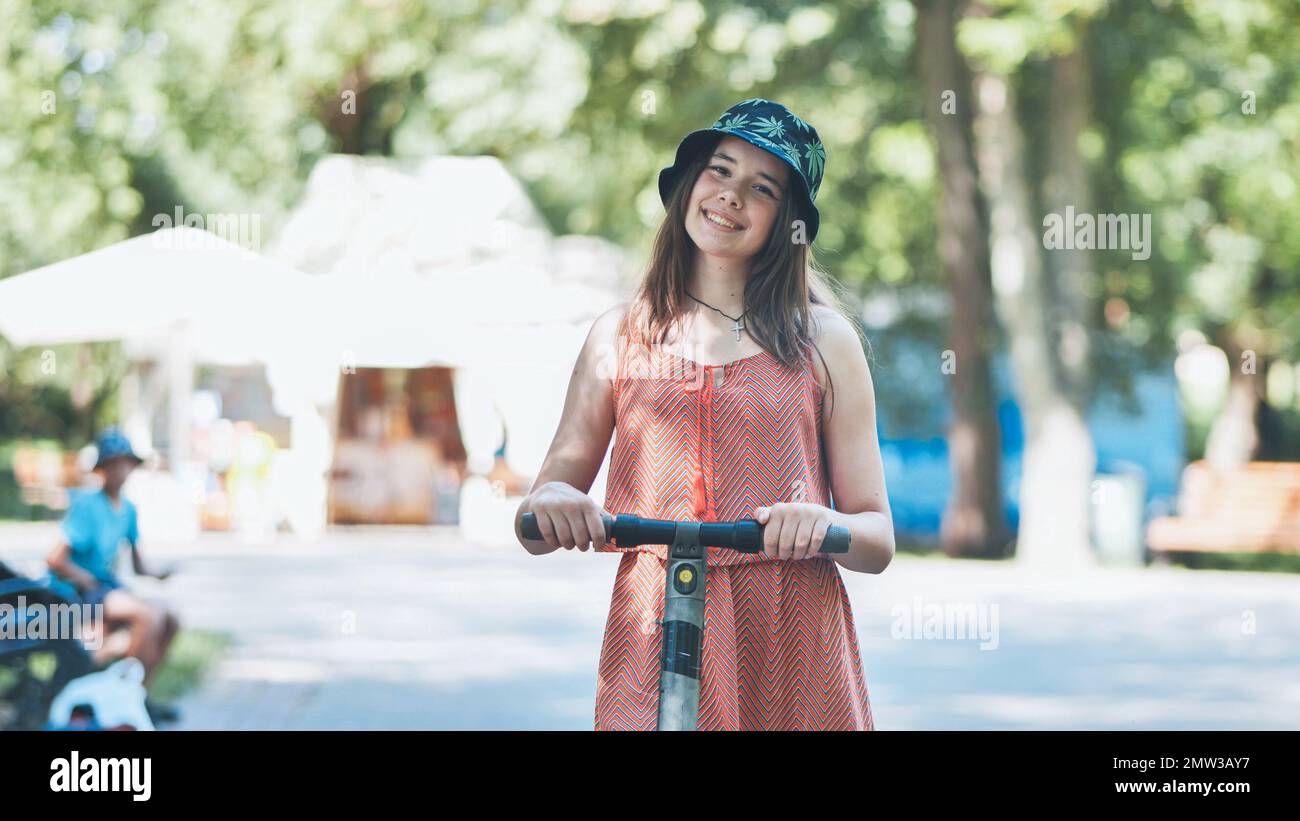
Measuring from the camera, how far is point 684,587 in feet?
7.52

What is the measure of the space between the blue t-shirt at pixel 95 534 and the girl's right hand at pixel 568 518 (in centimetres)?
532

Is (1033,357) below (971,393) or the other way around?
the other way around

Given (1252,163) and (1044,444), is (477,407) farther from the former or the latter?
(1252,163)

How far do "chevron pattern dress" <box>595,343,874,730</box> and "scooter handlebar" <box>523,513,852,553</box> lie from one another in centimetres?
19

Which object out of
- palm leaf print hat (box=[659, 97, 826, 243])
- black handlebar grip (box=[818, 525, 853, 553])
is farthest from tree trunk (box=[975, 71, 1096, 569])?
black handlebar grip (box=[818, 525, 853, 553])

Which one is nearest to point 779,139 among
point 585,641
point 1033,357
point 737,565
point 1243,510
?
point 737,565

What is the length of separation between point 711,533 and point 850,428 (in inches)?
15.9

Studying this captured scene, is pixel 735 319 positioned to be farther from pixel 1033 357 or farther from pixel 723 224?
pixel 1033 357

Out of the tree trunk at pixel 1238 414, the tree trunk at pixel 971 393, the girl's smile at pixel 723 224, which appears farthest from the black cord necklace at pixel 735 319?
the tree trunk at pixel 1238 414

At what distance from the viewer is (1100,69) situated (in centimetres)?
1670

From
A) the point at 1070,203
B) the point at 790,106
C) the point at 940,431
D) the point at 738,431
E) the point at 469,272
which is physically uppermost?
the point at 790,106

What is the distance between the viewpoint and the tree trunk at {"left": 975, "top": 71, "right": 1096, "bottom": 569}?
1614 cm

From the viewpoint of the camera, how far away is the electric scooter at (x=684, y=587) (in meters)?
2.29

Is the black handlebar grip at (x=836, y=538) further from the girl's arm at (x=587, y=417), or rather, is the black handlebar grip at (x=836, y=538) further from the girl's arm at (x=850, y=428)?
the girl's arm at (x=587, y=417)
